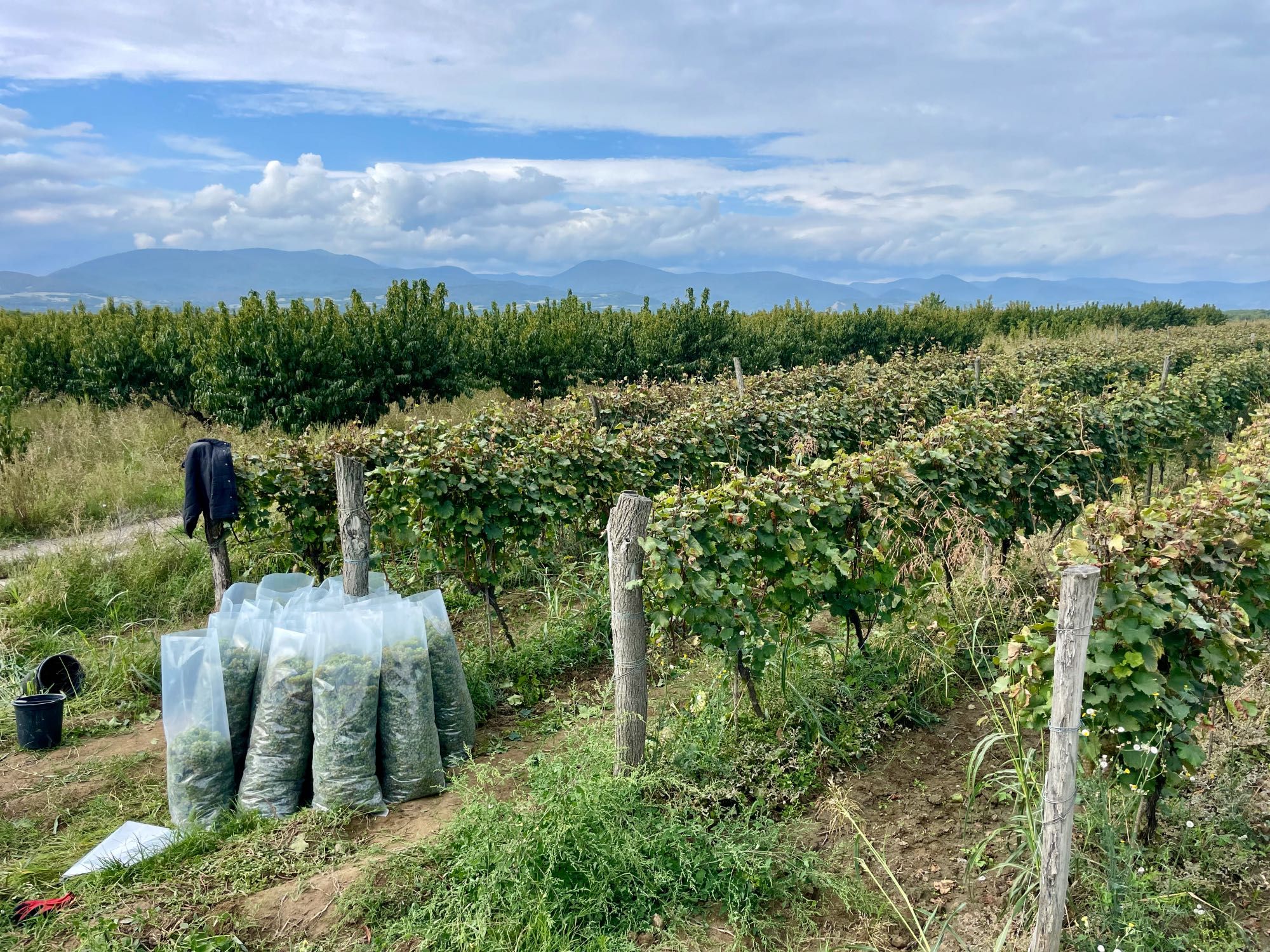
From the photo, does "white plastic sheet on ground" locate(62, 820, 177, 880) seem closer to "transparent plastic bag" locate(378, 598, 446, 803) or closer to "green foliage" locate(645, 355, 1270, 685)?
"transparent plastic bag" locate(378, 598, 446, 803)

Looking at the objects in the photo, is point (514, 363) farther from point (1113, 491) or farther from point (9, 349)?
point (1113, 491)

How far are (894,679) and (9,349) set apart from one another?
1757cm

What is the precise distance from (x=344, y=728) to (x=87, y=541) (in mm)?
4741

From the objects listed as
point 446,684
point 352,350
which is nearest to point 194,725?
point 446,684

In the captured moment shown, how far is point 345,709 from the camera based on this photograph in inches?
144

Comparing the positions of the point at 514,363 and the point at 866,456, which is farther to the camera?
the point at 514,363

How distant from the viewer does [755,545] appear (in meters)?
4.00

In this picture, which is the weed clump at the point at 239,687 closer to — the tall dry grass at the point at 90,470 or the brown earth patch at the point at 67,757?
the brown earth patch at the point at 67,757

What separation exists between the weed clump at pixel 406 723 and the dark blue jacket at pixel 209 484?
6.73 ft

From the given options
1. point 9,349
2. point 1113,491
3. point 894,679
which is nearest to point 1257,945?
point 894,679

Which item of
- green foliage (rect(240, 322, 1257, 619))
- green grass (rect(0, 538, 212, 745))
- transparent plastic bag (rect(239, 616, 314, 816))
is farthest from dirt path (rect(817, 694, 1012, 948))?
green grass (rect(0, 538, 212, 745))

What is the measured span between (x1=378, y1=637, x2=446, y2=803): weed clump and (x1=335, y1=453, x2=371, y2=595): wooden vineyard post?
0.70 metres

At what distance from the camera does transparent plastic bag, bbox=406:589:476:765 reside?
4.09 metres

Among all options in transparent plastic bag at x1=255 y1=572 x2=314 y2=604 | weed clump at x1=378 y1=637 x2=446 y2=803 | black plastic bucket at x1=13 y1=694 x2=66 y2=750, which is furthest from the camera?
black plastic bucket at x1=13 y1=694 x2=66 y2=750
